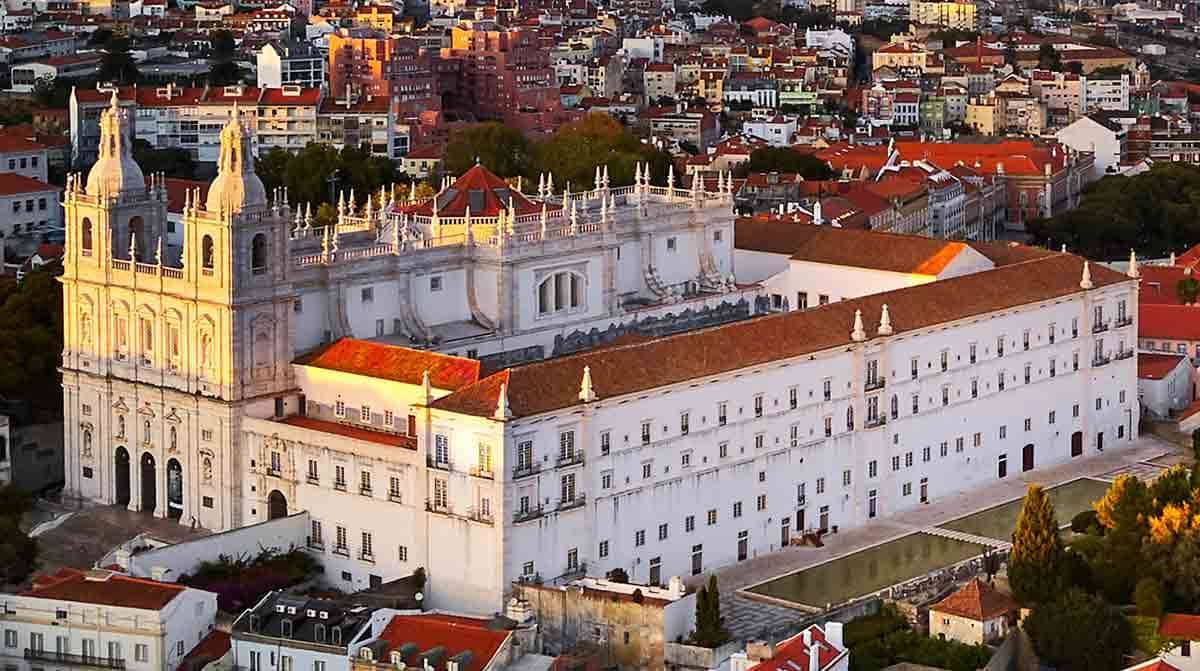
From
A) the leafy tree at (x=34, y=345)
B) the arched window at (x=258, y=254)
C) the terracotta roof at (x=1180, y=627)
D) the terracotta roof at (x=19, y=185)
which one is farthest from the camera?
the terracotta roof at (x=19, y=185)

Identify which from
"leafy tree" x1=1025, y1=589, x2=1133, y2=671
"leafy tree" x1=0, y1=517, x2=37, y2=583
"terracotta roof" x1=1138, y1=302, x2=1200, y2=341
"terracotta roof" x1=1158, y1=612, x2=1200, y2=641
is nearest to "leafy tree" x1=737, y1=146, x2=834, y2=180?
"terracotta roof" x1=1138, y1=302, x2=1200, y2=341

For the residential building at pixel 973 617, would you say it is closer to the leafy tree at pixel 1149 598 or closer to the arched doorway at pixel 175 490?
the leafy tree at pixel 1149 598

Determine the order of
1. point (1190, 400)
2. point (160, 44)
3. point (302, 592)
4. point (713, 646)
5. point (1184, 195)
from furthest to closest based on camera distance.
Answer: point (160, 44) < point (1184, 195) < point (1190, 400) < point (302, 592) < point (713, 646)

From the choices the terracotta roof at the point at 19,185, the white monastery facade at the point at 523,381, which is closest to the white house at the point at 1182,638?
the white monastery facade at the point at 523,381

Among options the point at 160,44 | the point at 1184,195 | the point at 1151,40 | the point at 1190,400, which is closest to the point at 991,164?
the point at 1184,195

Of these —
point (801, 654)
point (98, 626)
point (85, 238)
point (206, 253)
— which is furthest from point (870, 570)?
point (85, 238)

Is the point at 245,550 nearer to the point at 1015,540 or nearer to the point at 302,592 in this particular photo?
the point at 302,592

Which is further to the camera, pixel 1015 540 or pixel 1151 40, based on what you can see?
pixel 1151 40
